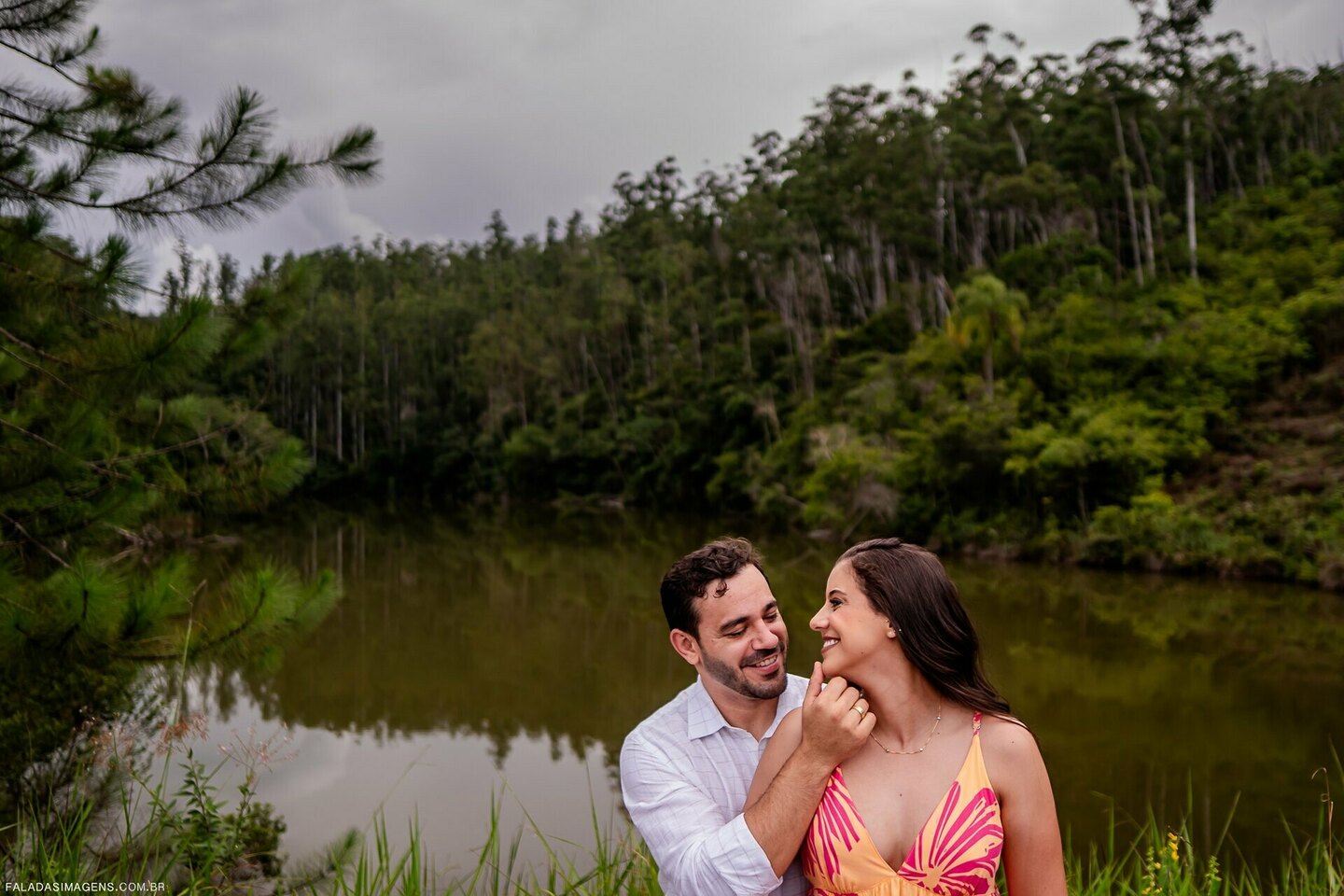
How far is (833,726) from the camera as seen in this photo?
135cm

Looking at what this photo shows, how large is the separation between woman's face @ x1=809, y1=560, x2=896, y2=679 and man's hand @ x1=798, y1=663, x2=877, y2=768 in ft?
0.26

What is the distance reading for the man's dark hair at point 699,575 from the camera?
65.3 inches

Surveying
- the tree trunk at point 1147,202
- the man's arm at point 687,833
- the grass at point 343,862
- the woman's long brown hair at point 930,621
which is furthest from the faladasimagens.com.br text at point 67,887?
the tree trunk at point 1147,202

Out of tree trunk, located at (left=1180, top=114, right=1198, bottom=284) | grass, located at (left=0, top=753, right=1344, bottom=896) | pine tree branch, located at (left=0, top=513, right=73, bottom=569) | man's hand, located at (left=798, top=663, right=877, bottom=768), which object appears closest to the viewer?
man's hand, located at (left=798, top=663, right=877, bottom=768)

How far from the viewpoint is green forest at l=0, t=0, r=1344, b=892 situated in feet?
9.53

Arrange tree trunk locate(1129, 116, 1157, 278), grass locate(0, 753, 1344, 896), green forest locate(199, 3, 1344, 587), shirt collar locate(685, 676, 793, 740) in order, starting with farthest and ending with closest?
tree trunk locate(1129, 116, 1157, 278), green forest locate(199, 3, 1344, 587), grass locate(0, 753, 1344, 896), shirt collar locate(685, 676, 793, 740)

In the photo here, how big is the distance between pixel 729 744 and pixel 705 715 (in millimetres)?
63

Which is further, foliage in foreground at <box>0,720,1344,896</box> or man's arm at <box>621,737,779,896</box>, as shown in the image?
foliage in foreground at <box>0,720,1344,896</box>

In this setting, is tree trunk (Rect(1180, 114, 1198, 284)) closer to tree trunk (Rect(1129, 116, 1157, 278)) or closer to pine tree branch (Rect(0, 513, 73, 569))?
tree trunk (Rect(1129, 116, 1157, 278))

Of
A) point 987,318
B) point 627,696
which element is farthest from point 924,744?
point 987,318

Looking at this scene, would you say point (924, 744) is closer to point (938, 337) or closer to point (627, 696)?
point (627, 696)

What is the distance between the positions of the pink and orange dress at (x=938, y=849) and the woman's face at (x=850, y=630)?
186 millimetres

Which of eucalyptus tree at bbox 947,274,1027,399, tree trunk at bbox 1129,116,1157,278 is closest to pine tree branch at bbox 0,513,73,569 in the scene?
eucalyptus tree at bbox 947,274,1027,399

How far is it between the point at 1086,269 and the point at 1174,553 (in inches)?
384
